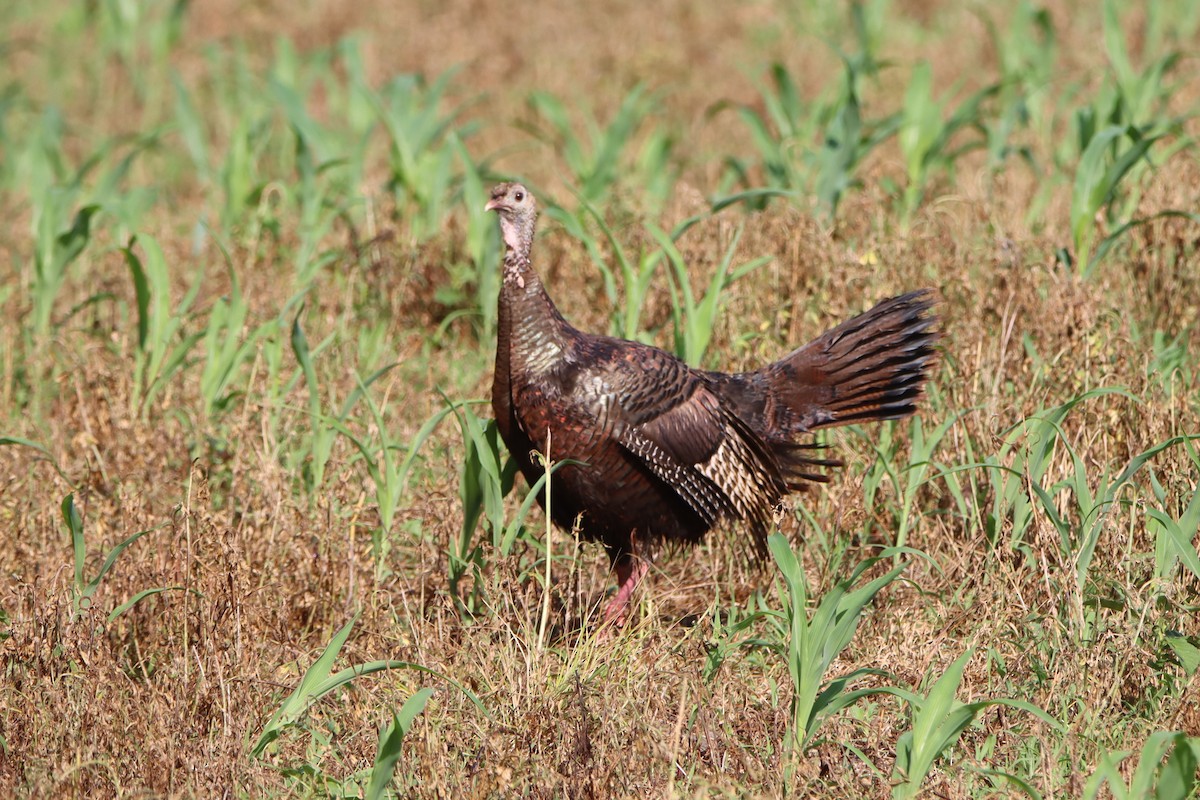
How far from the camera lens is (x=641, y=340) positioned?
589cm

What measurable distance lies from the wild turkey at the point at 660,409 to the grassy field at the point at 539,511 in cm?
19

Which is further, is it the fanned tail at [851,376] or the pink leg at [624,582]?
the fanned tail at [851,376]

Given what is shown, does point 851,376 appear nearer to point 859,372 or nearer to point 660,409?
point 859,372

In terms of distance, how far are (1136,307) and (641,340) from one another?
2.41 meters

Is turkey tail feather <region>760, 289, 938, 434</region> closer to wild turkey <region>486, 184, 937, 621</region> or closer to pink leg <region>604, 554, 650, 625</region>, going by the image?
wild turkey <region>486, 184, 937, 621</region>

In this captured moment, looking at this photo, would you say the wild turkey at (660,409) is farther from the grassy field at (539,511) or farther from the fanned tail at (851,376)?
the grassy field at (539,511)

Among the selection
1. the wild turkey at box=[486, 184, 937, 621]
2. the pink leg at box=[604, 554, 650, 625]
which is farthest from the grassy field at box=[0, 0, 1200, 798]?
the wild turkey at box=[486, 184, 937, 621]

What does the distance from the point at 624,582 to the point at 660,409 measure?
76 cm

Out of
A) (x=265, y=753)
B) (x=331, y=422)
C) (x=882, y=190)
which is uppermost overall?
(x=882, y=190)

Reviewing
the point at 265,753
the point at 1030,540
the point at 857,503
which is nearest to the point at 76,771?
the point at 265,753

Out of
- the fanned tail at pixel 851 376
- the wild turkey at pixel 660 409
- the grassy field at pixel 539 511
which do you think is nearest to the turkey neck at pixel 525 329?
the wild turkey at pixel 660 409

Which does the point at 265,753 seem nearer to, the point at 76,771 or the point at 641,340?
the point at 76,771

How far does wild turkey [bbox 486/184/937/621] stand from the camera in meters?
4.66

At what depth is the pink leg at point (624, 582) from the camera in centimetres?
482
